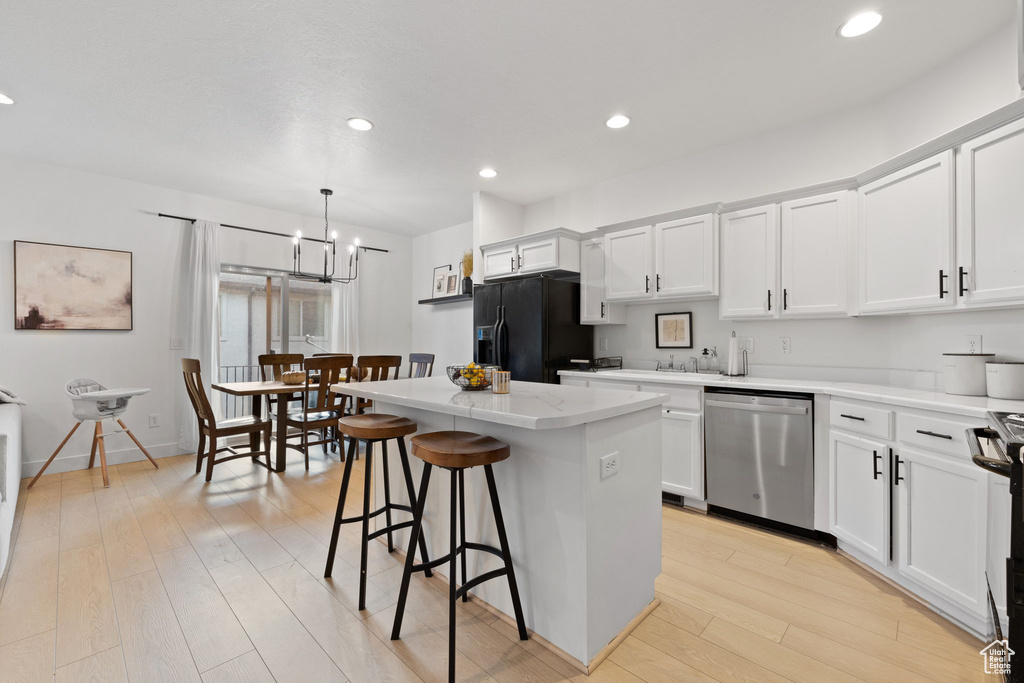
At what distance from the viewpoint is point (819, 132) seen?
3.10m

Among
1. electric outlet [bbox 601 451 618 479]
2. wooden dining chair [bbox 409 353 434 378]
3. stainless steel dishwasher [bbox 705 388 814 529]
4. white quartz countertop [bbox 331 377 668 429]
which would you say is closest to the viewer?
white quartz countertop [bbox 331 377 668 429]

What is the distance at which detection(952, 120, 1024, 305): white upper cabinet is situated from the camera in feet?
6.19

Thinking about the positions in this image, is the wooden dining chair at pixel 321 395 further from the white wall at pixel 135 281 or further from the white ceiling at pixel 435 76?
the white ceiling at pixel 435 76

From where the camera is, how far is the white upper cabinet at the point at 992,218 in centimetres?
189

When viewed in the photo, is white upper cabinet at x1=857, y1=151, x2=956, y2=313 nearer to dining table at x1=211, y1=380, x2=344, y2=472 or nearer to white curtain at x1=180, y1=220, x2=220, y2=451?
dining table at x1=211, y1=380, x2=344, y2=472

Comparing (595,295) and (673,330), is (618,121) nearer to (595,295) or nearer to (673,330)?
(595,295)

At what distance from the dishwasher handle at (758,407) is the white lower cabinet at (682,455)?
0.16 meters

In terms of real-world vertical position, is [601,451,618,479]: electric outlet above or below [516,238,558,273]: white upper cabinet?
below

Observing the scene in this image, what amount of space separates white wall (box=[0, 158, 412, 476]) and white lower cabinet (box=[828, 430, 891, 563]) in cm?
518

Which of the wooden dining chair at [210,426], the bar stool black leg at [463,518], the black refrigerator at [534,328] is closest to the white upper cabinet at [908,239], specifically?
the black refrigerator at [534,328]

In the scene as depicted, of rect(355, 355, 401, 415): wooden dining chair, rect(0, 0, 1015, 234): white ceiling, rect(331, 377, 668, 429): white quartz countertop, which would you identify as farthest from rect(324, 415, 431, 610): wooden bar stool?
rect(355, 355, 401, 415): wooden dining chair

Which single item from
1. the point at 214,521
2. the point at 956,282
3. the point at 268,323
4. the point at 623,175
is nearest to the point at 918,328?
the point at 956,282

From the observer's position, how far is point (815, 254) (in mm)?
2881

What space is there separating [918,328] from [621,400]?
84.5 inches
